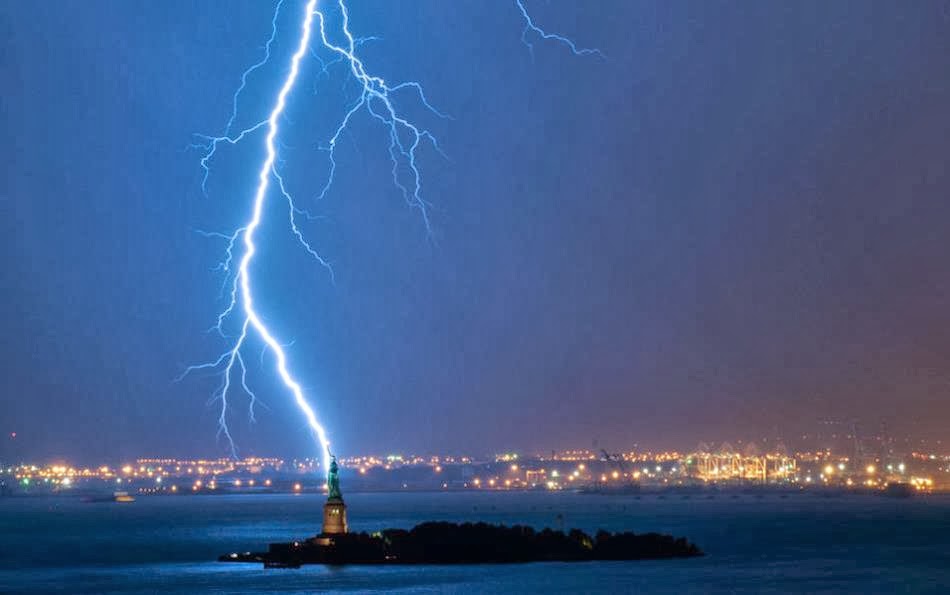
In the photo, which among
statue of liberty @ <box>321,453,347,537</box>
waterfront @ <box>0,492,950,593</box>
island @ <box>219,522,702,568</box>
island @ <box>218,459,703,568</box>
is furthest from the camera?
island @ <box>219,522,702,568</box>

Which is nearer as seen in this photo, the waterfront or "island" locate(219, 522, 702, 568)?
the waterfront

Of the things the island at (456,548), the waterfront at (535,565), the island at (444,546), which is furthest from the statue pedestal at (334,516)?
the waterfront at (535,565)

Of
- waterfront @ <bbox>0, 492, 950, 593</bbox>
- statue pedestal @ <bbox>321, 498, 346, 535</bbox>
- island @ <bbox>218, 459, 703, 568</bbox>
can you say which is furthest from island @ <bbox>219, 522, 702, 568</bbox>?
waterfront @ <bbox>0, 492, 950, 593</bbox>

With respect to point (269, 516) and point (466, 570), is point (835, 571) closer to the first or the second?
point (466, 570)

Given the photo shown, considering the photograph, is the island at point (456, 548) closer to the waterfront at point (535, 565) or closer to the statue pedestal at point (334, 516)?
the statue pedestal at point (334, 516)

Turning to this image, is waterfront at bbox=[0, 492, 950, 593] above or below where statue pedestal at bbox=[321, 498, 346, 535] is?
below

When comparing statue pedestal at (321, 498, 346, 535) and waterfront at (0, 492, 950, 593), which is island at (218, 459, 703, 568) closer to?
statue pedestal at (321, 498, 346, 535)

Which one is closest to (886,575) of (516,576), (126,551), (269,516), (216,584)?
(516,576)

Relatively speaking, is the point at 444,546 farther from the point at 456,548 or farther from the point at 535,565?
the point at 535,565
